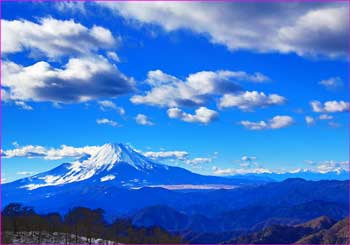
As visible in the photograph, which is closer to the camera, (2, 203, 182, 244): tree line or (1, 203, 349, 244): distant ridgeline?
(1, 203, 349, 244): distant ridgeline

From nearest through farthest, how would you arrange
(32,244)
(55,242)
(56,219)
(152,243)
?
(32,244), (55,242), (152,243), (56,219)

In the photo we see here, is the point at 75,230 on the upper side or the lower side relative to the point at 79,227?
lower

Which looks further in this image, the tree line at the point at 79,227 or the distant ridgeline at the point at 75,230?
the tree line at the point at 79,227

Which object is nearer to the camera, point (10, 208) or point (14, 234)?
point (14, 234)

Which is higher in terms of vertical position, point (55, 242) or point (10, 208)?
point (10, 208)

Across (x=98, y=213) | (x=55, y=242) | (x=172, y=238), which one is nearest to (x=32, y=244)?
(x=55, y=242)

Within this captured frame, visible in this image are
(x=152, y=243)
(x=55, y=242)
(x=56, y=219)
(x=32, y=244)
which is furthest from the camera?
(x=56, y=219)

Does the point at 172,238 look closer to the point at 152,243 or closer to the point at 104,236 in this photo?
the point at 152,243
